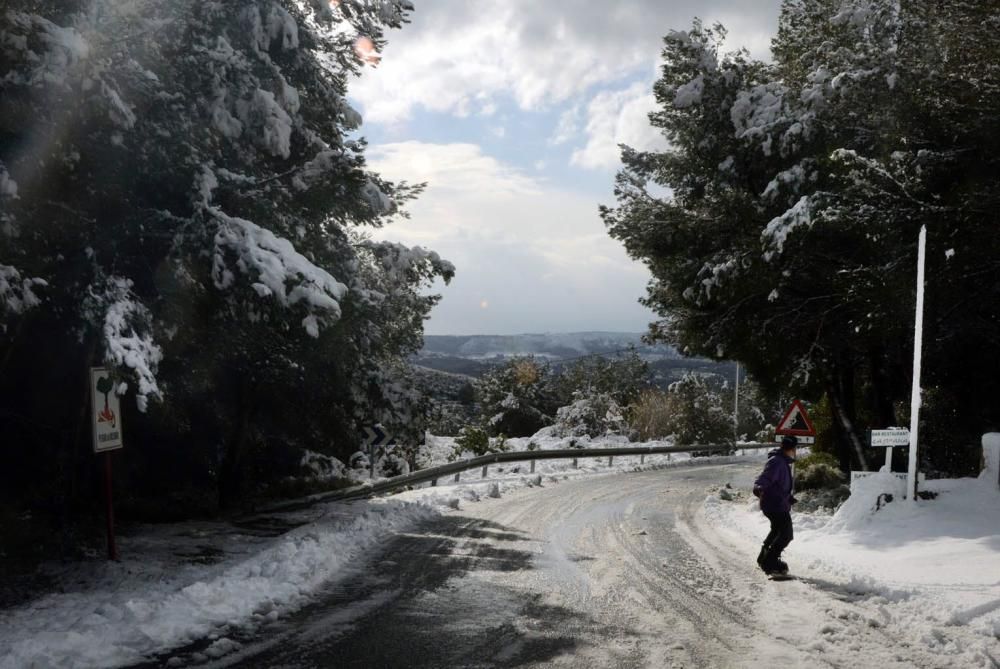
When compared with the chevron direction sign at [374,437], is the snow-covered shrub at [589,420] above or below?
below

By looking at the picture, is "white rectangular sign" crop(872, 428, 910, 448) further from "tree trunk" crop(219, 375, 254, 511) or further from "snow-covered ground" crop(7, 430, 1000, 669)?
"tree trunk" crop(219, 375, 254, 511)

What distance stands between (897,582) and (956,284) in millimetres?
7383

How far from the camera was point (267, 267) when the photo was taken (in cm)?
842

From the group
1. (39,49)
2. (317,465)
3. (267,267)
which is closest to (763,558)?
(267,267)

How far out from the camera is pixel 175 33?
10.1 m

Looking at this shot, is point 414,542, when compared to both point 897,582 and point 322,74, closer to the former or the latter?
point 897,582

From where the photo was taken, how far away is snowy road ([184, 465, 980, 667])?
18.9 ft

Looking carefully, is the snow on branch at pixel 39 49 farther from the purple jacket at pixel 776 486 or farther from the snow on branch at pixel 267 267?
the purple jacket at pixel 776 486

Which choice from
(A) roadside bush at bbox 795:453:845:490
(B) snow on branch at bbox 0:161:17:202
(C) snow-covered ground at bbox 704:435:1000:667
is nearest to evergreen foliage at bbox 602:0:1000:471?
(A) roadside bush at bbox 795:453:845:490

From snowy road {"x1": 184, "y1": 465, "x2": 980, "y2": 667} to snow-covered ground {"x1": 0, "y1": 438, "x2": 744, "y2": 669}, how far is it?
1.56 feet

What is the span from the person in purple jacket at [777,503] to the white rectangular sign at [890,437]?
7.96ft

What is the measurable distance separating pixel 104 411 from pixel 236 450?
7.59 meters

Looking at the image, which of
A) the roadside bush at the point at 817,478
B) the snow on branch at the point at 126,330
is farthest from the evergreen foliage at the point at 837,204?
the snow on branch at the point at 126,330

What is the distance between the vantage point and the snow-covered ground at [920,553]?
6.55 meters
